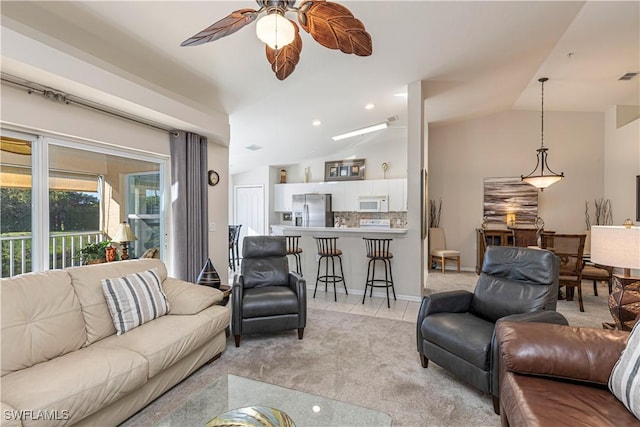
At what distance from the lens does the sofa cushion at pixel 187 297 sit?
248 centimetres

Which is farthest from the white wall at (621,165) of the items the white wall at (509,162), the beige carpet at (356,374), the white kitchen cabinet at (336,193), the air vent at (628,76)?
the white kitchen cabinet at (336,193)

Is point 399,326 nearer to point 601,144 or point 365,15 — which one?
point 365,15

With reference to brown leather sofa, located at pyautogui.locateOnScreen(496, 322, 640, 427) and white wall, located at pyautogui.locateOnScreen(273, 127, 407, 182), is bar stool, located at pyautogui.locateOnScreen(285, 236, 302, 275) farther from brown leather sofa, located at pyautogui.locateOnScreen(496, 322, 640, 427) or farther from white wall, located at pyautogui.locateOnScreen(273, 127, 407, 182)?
brown leather sofa, located at pyautogui.locateOnScreen(496, 322, 640, 427)

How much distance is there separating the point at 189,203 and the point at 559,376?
374cm

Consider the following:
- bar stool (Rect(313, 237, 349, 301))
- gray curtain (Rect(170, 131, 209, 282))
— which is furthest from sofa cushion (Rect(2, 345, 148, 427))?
→ bar stool (Rect(313, 237, 349, 301))

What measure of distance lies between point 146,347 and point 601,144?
7.79m

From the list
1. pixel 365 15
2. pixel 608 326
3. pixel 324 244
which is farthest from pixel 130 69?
pixel 608 326

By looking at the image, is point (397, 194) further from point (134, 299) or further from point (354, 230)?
point (134, 299)

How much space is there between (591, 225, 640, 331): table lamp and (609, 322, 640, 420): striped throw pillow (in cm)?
69

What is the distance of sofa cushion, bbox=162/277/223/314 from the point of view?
248cm

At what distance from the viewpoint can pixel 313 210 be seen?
23.9 ft

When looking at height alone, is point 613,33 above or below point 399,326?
above

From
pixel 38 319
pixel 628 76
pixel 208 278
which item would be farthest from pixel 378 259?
pixel 628 76

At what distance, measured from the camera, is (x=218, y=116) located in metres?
4.06
